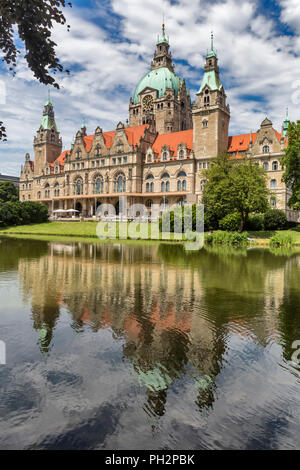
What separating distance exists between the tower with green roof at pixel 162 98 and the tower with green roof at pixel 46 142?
76.8 ft

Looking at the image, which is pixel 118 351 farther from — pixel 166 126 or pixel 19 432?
pixel 166 126

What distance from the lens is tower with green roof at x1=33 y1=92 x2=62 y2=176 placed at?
97438 millimetres

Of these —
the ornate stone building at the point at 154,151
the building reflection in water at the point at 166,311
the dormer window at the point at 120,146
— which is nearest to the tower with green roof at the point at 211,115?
the ornate stone building at the point at 154,151

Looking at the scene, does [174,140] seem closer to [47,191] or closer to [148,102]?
[148,102]

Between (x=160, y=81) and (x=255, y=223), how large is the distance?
2191 inches

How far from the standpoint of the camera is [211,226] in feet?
164

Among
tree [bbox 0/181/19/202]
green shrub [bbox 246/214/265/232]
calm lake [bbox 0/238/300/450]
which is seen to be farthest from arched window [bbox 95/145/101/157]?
calm lake [bbox 0/238/300/450]

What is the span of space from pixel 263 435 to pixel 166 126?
85760 millimetres

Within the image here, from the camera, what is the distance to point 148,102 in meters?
88.6

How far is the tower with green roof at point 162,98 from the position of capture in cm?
8512

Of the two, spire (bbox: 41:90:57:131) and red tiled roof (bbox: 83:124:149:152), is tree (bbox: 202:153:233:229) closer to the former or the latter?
red tiled roof (bbox: 83:124:149:152)

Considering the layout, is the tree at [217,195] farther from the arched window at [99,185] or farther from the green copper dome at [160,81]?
the green copper dome at [160,81]

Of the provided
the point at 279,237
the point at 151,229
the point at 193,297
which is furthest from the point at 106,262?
the point at 151,229

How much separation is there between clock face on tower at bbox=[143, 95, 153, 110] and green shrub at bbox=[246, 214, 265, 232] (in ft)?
165
